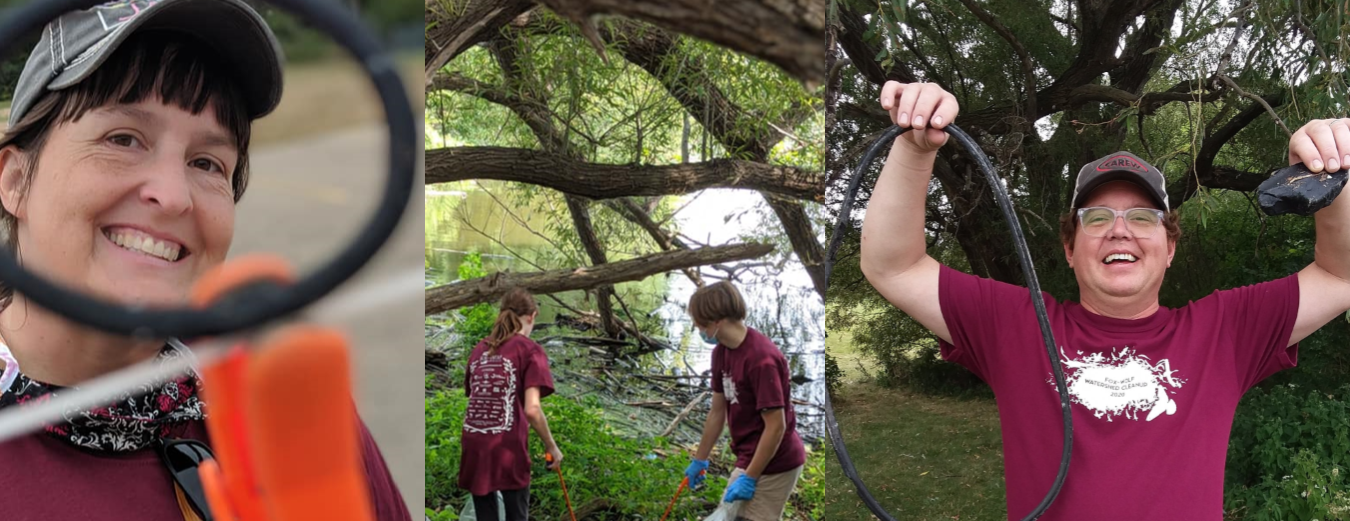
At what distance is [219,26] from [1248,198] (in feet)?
9.64

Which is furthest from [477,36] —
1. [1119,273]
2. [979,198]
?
[1119,273]

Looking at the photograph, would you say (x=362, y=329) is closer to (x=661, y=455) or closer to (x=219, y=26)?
(x=661, y=455)

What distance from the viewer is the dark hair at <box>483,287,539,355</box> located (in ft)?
8.94

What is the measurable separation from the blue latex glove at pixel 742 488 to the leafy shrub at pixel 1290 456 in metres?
1.46

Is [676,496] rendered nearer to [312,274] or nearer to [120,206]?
[120,206]

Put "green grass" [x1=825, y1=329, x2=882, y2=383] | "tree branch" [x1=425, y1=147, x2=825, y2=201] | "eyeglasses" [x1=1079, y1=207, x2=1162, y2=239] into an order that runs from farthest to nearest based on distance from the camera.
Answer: "green grass" [x1=825, y1=329, x2=882, y2=383] < "tree branch" [x1=425, y1=147, x2=825, y2=201] < "eyeglasses" [x1=1079, y1=207, x2=1162, y2=239]

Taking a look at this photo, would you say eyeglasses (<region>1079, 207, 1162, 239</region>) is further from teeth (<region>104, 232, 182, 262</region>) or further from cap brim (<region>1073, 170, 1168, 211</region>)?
teeth (<region>104, 232, 182, 262</region>)

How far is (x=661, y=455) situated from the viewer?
2865mm

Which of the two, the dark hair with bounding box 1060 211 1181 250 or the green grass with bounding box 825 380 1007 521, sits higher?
the dark hair with bounding box 1060 211 1181 250

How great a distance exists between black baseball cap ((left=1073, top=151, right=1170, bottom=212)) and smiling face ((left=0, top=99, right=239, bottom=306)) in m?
1.36

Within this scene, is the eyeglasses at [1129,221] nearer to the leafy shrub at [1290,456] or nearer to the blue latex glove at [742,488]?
the blue latex glove at [742,488]

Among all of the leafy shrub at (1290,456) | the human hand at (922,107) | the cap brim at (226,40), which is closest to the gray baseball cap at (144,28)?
the cap brim at (226,40)

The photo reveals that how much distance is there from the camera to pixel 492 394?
271 cm

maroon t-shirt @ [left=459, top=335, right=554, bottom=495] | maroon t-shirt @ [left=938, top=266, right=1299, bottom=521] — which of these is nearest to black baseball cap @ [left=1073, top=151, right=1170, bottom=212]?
maroon t-shirt @ [left=938, top=266, right=1299, bottom=521]
